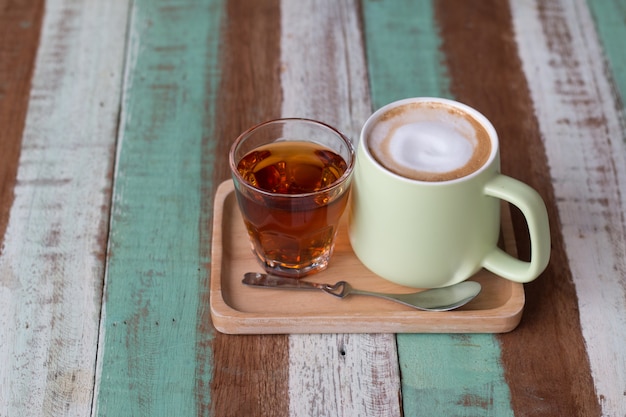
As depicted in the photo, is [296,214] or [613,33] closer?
[296,214]

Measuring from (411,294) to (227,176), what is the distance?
0.92 ft

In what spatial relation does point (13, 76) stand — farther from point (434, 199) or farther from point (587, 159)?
point (587, 159)

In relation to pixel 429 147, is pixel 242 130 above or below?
below

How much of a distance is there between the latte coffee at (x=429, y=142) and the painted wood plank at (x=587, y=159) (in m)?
0.20

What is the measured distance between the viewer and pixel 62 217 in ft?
2.87

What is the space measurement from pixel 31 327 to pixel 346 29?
597 millimetres

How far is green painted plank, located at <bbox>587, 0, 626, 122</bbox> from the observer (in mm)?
1056

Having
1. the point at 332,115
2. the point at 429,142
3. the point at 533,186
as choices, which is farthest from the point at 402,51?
the point at 429,142

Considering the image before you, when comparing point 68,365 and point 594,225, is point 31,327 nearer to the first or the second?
point 68,365

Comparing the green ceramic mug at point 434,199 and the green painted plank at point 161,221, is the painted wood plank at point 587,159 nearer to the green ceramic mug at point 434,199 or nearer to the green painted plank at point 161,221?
the green ceramic mug at point 434,199

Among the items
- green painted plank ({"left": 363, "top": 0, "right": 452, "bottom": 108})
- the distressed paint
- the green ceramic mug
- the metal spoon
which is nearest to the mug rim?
the green ceramic mug

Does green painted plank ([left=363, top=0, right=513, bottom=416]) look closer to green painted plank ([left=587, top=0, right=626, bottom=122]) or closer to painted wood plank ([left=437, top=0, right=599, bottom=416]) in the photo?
painted wood plank ([left=437, top=0, right=599, bottom=416])

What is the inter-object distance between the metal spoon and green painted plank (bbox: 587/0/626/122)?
418mm

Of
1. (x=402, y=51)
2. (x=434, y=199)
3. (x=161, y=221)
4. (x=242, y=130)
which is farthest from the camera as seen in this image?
(x=402, y=51)
